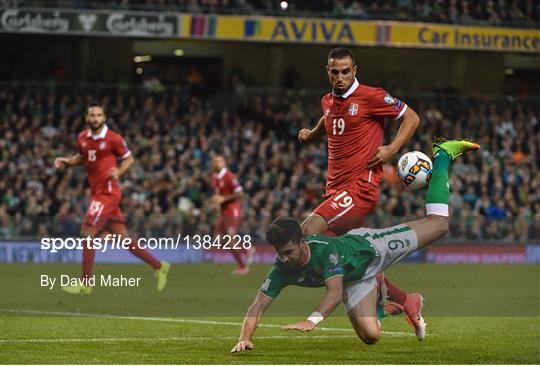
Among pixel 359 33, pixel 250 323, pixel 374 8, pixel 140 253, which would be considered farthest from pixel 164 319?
pixel 374 8

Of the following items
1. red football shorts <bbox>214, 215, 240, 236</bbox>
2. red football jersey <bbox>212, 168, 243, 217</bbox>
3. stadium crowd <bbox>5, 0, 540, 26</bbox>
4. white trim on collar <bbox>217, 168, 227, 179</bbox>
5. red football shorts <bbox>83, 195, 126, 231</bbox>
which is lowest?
red football shorts <bbox>214, 215, 240, 236</bbox>

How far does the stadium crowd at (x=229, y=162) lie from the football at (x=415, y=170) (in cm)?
1599

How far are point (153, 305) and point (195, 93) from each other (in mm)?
20065

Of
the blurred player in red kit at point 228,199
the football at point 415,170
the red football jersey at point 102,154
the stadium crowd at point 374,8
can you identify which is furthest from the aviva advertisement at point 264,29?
the football at point 415,170

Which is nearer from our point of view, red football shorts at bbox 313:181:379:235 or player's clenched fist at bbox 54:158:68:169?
red football shorts at bbox 313:181:379:235

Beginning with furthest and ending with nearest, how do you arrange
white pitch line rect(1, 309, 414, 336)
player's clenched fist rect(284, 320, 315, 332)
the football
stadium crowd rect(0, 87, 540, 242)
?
stadium crowd rect(0, 87, 540, 242)
white pitch line rect(1, 309, 414, 336)
the football
player's clenched fist rect(284, 320, 315, 332)

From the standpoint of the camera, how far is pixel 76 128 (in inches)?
1307

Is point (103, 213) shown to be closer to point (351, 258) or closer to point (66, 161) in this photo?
point (66, 161)

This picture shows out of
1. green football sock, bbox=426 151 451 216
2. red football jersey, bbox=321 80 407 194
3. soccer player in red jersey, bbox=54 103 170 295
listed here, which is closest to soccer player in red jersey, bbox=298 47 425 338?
red football jersey, bbox=321 80 407 194

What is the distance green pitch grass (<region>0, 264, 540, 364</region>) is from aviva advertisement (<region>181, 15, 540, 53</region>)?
44.0 feet

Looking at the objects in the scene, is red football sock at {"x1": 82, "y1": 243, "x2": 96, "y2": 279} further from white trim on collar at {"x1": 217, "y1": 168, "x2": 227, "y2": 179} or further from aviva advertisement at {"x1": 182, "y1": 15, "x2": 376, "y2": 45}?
aviva advertisement at {"x1": 182, "y1": 15, "x2": 376, "y2": 45}

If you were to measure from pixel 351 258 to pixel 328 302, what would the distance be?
2.57 ft

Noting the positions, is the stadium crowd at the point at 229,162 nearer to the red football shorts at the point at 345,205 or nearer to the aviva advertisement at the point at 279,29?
the aviva advertisement at the point at 279,29

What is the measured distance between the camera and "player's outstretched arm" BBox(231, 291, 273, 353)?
35.0 ft
